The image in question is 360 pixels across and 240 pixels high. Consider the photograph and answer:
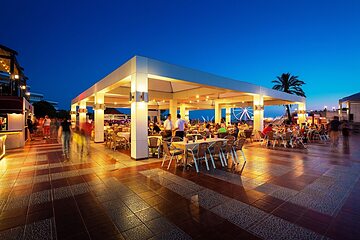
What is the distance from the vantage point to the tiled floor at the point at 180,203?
2322mm

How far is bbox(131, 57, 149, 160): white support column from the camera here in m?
6.43

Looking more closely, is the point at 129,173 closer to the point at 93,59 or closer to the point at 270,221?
the point at 270,221

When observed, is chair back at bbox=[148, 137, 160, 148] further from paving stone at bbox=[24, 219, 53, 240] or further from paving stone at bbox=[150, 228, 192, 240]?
paving stone at bbox=[150, 228, 192, 240]

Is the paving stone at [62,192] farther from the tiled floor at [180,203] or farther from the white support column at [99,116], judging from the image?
the white support column at [99,116]

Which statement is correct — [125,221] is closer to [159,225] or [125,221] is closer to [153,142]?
[159,225]

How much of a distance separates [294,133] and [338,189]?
657cm

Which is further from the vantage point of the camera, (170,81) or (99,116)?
(99,116)

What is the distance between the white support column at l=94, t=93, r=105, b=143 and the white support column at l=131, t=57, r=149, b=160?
18.5ft

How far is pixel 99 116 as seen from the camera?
37.0 feet

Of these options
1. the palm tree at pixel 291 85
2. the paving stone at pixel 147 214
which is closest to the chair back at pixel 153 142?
the paving stone at pixel 147 214

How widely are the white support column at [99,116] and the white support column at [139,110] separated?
5.65 metres

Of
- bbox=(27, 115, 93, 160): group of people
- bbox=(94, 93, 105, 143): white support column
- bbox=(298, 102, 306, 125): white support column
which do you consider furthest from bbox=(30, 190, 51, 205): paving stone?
bbox=(298, 102, 306, 125): white support column

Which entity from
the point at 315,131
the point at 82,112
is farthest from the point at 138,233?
the point at 82,112

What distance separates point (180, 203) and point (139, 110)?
4.13 metres
